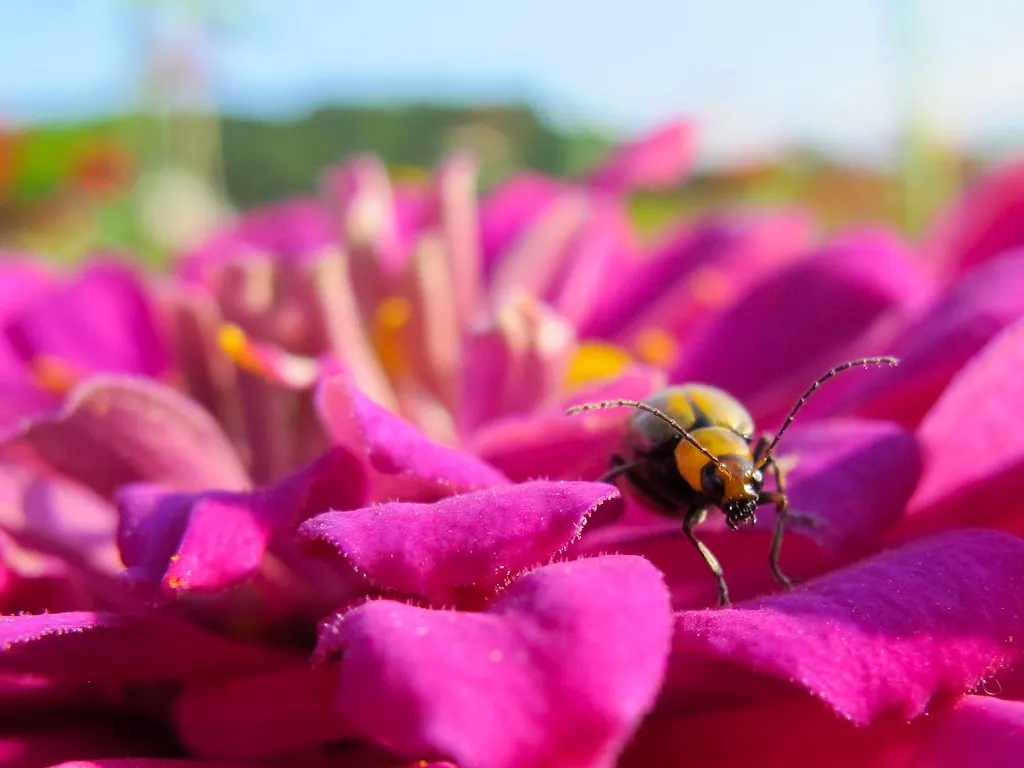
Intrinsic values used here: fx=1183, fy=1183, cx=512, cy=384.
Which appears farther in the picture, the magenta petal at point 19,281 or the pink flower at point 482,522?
the magenta petal at point 19,281

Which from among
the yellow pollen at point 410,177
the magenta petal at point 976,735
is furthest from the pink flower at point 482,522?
the yellow pollen at point 410,177

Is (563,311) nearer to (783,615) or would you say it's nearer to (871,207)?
(783,615)

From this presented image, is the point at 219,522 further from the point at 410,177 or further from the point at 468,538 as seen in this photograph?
the point at 410,177

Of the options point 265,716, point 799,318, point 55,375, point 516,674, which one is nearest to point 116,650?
point 265,716

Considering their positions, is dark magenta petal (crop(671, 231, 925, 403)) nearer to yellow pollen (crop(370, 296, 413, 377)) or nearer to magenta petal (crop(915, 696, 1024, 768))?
yellow pollen (crop(370, 296, 413, 377))

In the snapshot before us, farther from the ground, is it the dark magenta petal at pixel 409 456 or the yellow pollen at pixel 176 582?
the dark magenta petal at pixel 409 456

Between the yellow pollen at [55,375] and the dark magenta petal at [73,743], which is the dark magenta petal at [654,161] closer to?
the yellow pollen at [55,375]
